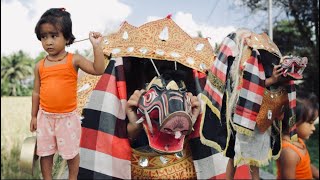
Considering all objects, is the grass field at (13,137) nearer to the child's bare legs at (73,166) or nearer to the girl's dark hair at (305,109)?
the girl's dark hair at (305,109)

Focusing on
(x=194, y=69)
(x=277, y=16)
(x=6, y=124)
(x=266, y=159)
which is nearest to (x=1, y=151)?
(x=6, y=124)

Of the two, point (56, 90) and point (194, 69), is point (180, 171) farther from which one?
point (56, 90)

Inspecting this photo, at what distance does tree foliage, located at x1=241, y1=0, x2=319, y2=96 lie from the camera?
304 cm

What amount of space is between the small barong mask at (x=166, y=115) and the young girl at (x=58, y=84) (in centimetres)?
35

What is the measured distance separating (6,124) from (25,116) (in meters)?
0.31

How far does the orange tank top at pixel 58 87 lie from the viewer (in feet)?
4.28

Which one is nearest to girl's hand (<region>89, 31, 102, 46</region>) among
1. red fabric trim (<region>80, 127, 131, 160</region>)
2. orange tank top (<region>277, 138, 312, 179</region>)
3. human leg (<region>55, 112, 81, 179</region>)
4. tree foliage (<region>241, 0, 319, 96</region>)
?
human leg (<region>55, 112, 81, 179</region>)

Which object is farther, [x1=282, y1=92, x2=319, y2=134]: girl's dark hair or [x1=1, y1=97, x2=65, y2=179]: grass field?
[x1=1, y1=97, x2=65, y2=179]: grass field

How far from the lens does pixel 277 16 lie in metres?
3.08

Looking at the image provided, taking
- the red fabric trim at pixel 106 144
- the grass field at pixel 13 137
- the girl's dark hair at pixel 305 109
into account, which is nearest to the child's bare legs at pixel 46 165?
the red fabric trim at pixel 106 144

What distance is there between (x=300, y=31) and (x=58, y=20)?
2460 millimetres

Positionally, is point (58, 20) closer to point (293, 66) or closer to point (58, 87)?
point (58, 87)

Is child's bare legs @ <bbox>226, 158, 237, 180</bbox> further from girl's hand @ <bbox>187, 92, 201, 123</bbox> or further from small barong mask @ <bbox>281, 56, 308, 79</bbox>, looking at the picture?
small barong mask @ <bbox>281, 56, 308, 79</bbox>

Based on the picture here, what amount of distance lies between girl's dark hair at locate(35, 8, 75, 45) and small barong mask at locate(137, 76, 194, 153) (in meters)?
0.46
